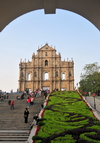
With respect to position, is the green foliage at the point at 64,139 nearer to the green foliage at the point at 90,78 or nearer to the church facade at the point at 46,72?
the green foliage at the point at 90,78

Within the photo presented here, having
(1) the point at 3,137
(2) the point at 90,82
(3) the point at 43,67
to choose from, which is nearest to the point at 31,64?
(3) the point at 43,67

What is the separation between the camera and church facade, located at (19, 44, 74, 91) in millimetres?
44156

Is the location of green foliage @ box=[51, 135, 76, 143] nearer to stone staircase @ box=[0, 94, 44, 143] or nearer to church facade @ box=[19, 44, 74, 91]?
stone staircase @ box=[0, 94, 44, 143]

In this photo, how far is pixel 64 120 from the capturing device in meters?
11.9

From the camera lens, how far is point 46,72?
4594 cm

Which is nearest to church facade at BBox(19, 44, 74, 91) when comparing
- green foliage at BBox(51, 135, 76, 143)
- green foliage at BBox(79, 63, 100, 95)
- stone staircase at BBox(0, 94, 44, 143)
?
green foliage at BBox(79, 63, 100, 95)

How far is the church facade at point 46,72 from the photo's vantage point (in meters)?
44.2

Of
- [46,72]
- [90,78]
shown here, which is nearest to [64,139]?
[90,78]

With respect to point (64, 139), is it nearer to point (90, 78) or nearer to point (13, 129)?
point (13, 129)

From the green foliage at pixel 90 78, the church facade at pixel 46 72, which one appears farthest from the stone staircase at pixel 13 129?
the church facade at pixel 46 72

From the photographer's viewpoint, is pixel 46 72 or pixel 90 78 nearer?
pixel 90 78

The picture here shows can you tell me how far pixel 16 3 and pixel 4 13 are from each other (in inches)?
11.6

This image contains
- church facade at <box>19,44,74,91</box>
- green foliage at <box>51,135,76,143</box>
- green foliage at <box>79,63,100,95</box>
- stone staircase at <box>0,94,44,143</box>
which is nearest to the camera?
green foliage at <box>51,135,76,143</box>

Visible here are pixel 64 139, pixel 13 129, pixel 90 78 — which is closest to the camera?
pixel 64 139
